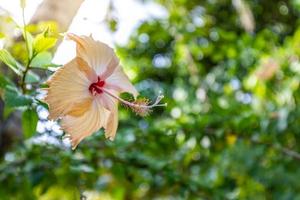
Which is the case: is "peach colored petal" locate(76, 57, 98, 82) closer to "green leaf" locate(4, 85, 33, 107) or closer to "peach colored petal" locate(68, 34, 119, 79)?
"peach colored petal" locate(68, 34, 119, 79)

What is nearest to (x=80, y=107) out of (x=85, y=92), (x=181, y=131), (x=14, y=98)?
(x=85, y=92)

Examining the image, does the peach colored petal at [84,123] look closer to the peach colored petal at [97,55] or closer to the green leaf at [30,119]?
the peach colored petal at [97,55]

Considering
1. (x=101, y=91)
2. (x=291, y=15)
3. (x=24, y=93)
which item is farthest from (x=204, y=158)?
(x=291, y=15)

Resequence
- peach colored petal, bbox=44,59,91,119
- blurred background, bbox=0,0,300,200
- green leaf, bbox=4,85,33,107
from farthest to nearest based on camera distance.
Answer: blurred background, bbox=0,0,300,200
green leaf, bbox=4,85,33,107
peach colored petal, bbox=44,59,91,119

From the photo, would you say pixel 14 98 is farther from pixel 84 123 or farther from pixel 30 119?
pixel 84 123

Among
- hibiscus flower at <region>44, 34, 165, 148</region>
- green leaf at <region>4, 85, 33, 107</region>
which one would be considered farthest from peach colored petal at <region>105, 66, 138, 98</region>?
green leaf at <region>4, 85, 33, 107</region>

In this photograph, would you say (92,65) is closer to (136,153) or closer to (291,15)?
(136,153)

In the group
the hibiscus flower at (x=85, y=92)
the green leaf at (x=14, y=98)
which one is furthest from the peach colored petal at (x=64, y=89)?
the green leaf at (x=14, y=98)
